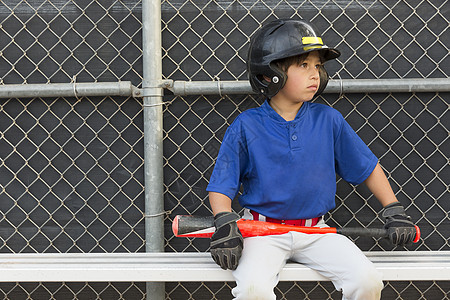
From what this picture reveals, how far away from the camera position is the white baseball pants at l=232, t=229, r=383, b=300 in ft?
5.12

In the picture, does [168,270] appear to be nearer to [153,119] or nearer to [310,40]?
[153,119]

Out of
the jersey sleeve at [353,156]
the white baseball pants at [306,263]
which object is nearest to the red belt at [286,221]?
the white baseball pants at [306,263]

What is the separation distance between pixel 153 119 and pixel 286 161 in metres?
0.73

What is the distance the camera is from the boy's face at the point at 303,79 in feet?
5.85

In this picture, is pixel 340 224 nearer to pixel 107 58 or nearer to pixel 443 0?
pixel 443 0

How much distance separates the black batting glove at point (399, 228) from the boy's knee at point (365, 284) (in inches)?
8.5

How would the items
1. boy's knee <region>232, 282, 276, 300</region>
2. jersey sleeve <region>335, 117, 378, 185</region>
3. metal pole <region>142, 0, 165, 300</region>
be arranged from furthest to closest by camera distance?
1. metal pole <region>142, 0, 165, 300</region>
2. jersey sleeve <region>335, 117, 378, 185</region>
3. boy's knee <region>232, 282, 276, 300</region>

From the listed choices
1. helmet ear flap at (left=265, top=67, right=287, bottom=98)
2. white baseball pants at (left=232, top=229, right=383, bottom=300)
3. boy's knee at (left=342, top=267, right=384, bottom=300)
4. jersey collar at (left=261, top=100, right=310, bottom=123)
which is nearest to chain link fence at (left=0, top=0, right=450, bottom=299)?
jersey collar at (left=261, top=100, right=310, bottom=123)

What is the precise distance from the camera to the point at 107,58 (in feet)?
7.66

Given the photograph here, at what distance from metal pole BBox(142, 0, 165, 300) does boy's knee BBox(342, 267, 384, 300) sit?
1014 mm

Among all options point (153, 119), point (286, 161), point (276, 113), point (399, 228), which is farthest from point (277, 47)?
point (399, 228)

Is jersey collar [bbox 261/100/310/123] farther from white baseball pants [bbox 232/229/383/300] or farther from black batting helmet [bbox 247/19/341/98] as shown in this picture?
white baseball pants [bbox 232/229/383/300]

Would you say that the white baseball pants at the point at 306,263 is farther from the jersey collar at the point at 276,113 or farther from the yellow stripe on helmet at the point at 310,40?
the yellow stripe on helmet at the point at 310,40

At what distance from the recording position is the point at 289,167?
70.9 inches
